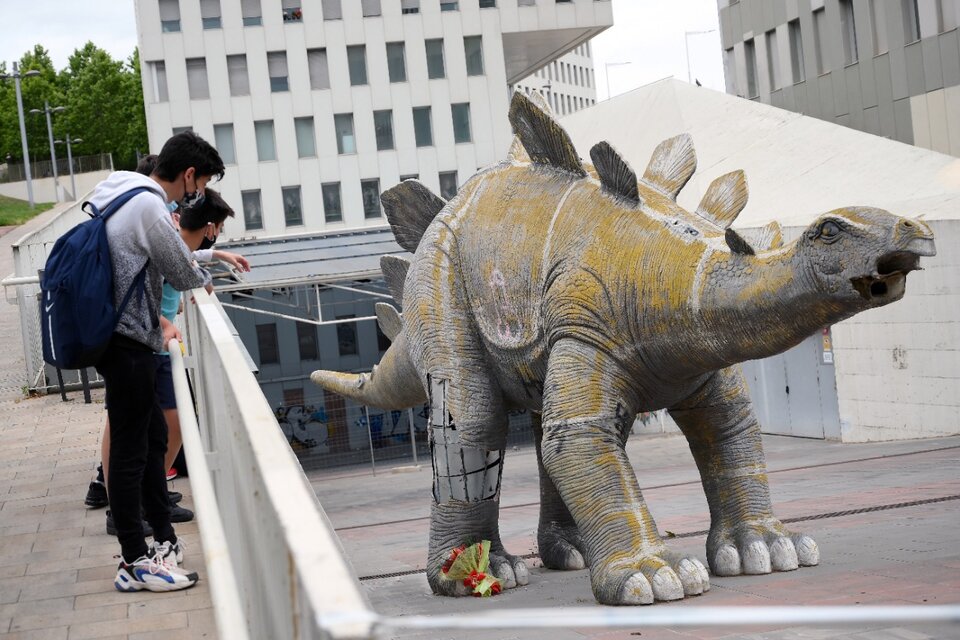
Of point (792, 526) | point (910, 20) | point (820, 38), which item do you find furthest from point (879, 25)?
point (792, 526)

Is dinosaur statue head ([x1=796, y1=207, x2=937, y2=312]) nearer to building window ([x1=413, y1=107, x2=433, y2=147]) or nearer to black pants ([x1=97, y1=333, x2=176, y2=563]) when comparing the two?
black pants ([x1=97, y1=333, x2=176, y2=563])

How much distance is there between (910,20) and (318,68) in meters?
24.5

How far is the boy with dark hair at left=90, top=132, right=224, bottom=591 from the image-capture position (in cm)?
465

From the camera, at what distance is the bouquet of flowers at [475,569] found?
22.5 ft

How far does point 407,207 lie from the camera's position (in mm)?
7738

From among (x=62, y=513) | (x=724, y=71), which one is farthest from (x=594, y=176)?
(x=724, y=71)

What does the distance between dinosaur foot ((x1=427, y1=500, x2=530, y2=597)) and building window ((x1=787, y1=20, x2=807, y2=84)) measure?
2289cm

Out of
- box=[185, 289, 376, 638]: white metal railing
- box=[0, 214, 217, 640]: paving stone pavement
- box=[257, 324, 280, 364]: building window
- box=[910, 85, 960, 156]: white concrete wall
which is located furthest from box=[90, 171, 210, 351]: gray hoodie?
box=[257, 324, 280, 364]: building window

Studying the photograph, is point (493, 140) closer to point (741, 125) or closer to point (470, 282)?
point (741, 125)

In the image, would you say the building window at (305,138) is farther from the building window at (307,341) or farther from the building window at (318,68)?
the building window at (307,341)

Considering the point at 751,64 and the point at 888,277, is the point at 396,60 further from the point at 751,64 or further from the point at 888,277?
the point at 888,277

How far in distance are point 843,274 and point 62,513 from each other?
3983mm

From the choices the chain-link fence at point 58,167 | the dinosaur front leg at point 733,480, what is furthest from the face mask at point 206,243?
the chain-link fence at point 58,167

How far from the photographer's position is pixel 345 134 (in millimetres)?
44250
